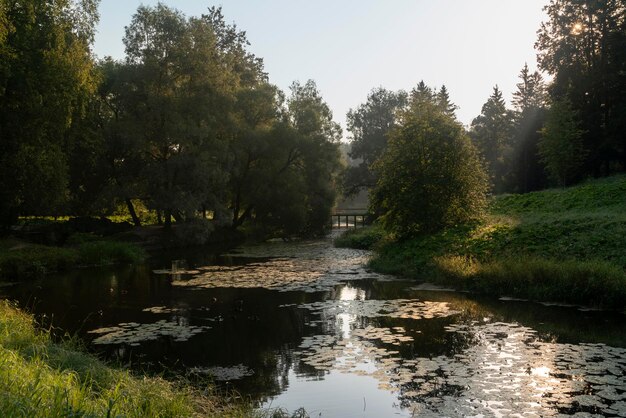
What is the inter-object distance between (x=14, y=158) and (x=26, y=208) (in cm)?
483

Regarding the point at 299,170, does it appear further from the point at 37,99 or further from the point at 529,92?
the point at 529,92

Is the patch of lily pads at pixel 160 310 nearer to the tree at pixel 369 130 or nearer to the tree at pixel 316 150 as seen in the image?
the tree at pixel 316 150

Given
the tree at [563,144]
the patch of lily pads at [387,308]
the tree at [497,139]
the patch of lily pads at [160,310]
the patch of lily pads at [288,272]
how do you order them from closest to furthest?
the patch of lily pads at [387,308] → the patch of lily pads at [160,310] → the patch of lily pads at [288,272] → the tree at [563,144] → the tree at [497,139]

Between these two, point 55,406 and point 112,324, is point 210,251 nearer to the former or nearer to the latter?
point 112,324

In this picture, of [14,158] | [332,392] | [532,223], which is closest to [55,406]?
[332,392]

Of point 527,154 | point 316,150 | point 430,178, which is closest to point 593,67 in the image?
point 527,154

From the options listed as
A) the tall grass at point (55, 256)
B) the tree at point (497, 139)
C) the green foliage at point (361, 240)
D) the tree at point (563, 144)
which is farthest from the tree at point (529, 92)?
the tall grass at point (55, 256)

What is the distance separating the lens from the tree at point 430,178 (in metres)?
27.8

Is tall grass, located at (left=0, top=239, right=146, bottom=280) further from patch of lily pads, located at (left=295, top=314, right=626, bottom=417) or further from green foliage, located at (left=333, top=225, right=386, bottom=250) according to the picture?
patch of lily pads, located at (left=295, top=314, right=626, bottom=417)

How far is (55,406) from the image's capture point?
19.3 ft

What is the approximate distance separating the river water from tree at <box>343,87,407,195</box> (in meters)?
49.1

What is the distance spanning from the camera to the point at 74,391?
21.8 feet

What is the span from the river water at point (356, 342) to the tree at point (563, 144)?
104 ft

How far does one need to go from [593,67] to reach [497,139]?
19.4 m
